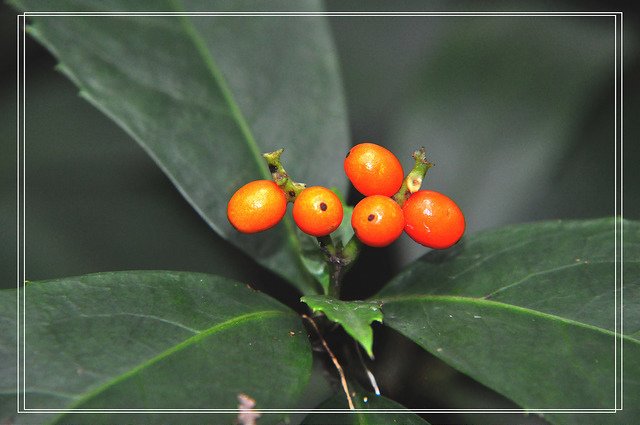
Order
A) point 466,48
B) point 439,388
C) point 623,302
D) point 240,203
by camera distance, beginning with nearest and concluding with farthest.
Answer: point 240,203 < point 623,302 < point 439,388 < point 466,48

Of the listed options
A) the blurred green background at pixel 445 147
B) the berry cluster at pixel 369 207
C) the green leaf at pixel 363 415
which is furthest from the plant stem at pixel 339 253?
the blurred green background at pixel 445 147

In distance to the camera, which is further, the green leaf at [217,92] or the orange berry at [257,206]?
the green leaf at [217,92]

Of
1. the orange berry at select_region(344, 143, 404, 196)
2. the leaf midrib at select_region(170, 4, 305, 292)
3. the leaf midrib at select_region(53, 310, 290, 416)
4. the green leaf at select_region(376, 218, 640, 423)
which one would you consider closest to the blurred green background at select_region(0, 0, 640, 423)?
the leaf midrib at select_region(170, 4, 305, 292)

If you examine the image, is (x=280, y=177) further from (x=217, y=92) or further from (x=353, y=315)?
(x=217, y=92)

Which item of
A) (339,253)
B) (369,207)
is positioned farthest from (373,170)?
(339,253)

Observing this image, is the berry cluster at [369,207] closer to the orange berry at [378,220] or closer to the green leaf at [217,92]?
the orange berry at [378,220]

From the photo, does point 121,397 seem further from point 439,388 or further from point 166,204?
point 166,204

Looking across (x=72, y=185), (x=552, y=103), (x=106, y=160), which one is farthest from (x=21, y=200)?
(x=552, y=103)
